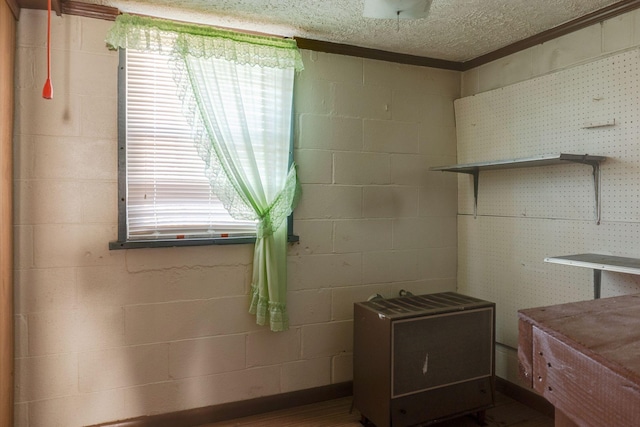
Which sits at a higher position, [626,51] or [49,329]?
[626,51]

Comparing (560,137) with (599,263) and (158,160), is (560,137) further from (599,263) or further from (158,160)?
(158,160)

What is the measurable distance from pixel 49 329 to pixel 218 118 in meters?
1.32

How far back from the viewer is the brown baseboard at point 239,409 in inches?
86.7

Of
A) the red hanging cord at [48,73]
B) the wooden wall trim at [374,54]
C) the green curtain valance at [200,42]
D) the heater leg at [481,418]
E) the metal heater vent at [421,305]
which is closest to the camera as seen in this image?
the red hanging cord at [48,73]

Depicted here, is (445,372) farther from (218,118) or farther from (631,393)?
(631,393)

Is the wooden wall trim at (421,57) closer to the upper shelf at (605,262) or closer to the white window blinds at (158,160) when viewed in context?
the white window blinds at (158,160)

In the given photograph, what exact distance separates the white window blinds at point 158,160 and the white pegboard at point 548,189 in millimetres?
1790

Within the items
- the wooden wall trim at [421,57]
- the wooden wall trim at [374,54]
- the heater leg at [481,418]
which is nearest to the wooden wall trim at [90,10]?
the wooden wall trim at [421,57]

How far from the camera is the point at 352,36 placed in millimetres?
2453

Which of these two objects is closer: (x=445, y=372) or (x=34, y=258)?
(x=34, y=258)

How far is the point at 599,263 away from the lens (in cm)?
185

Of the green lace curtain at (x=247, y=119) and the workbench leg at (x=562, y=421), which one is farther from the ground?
the green lace curtain at (x=247, y=119)

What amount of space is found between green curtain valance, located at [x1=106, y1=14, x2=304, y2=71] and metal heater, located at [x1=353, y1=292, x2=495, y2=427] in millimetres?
1465

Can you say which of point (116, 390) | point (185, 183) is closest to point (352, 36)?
point (185, 183)
